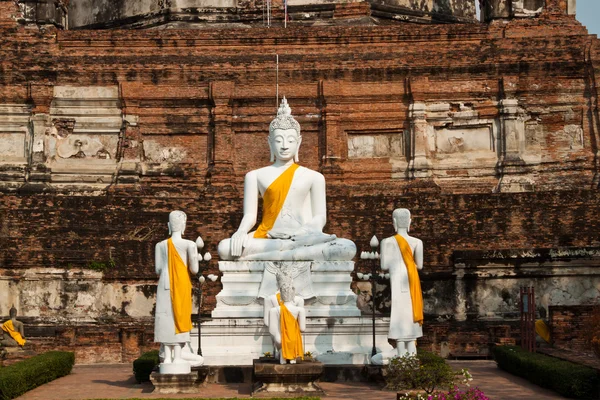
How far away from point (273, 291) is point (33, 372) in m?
3.41

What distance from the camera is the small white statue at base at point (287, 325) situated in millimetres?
14594

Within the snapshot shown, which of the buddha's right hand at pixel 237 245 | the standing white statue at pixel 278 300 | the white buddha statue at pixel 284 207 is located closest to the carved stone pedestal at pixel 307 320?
the buddha's right hand at pixel 237 245

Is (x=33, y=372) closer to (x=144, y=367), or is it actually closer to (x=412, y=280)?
(x=144, y=367)

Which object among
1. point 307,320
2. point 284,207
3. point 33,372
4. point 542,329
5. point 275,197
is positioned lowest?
point 33,372

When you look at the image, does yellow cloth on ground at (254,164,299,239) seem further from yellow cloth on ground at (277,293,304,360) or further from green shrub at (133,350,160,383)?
yellow cloth on ground at (277,293,304,360)

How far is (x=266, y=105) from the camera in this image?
2642 centimetres

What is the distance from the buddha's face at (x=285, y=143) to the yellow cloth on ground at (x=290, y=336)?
423cm

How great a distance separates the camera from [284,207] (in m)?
18.5

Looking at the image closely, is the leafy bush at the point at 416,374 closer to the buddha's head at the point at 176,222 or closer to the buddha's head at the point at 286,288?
the buddha's head at the point at 286,288

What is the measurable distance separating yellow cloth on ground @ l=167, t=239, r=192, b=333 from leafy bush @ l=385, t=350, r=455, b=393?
246 centimetres

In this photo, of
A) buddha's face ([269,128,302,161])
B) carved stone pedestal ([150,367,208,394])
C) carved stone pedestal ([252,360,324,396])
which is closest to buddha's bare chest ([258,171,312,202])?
buddha's face ([269,128,302,161])

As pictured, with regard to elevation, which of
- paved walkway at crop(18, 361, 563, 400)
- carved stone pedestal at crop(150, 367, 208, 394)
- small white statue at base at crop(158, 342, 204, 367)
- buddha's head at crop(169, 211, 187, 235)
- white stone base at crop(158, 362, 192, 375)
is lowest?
paved walkway at crop(18, 361, 563, 400)

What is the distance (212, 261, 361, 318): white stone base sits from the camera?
17156mm

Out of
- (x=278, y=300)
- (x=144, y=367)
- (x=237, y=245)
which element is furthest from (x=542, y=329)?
(x=144, y=367)
